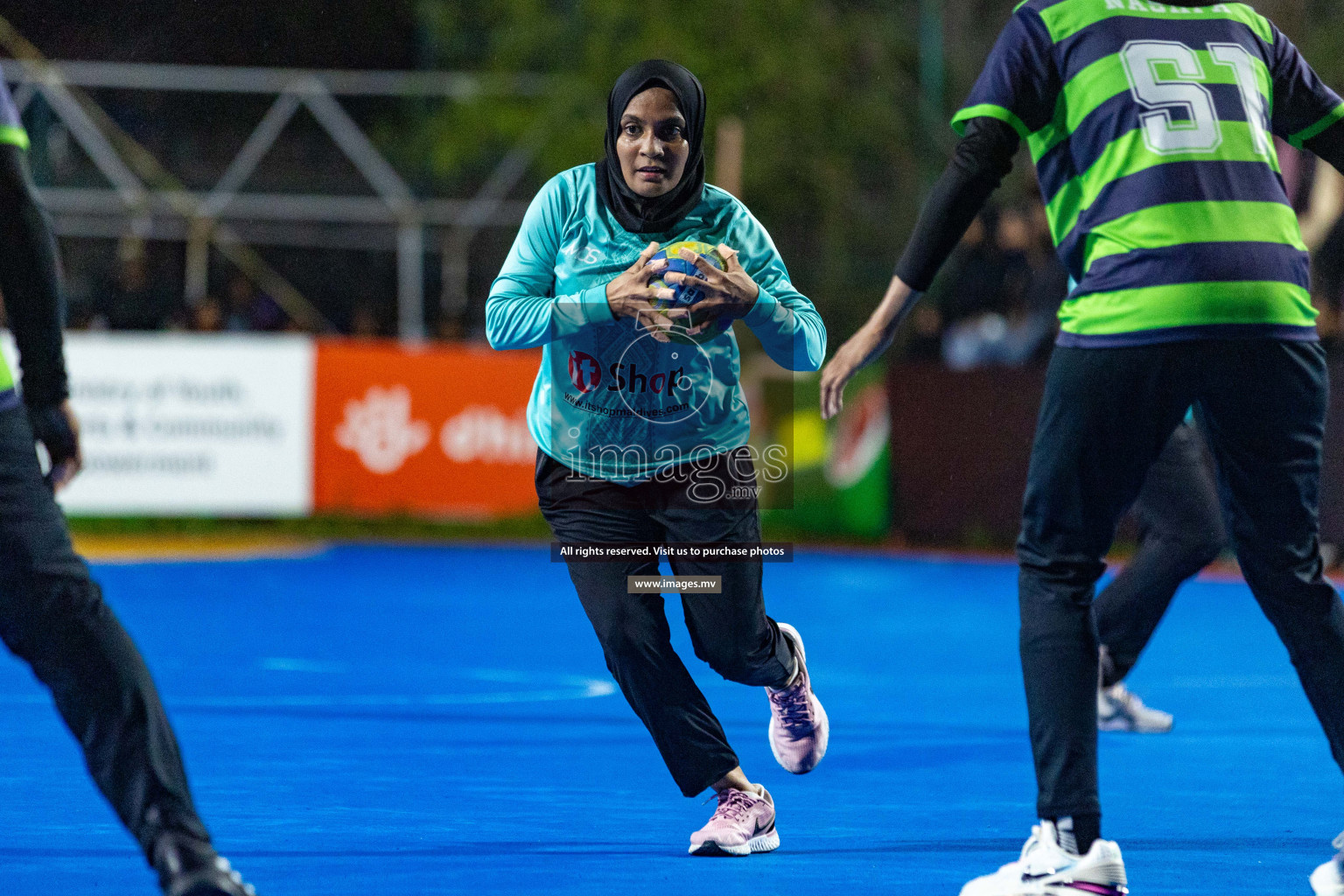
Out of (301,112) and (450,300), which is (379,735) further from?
(301,112)

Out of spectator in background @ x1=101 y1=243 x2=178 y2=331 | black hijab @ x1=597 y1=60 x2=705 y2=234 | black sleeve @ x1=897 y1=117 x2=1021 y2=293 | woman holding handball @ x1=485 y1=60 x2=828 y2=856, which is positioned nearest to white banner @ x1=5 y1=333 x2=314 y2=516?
spectator in background @ x1=101 y1=243 x2=178 y2=331

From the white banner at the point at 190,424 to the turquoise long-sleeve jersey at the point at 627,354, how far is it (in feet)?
35.8

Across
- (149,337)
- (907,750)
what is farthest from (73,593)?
(149,337)

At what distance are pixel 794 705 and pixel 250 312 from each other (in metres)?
14.0

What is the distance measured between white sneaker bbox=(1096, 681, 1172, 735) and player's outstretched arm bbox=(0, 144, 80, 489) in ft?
13.8

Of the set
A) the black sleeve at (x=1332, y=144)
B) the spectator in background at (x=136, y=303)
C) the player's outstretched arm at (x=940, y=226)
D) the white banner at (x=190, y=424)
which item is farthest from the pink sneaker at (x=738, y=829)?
the spectator in background at (x=136, y=303)

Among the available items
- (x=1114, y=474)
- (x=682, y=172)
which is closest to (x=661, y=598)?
(x=682, y=172)

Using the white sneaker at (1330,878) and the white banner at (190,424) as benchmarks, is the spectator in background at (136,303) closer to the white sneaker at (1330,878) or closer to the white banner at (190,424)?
the white banner at (190,424)

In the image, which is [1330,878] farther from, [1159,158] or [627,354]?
[627,354]

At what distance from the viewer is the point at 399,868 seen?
421cm

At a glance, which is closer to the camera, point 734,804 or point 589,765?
point 734,804

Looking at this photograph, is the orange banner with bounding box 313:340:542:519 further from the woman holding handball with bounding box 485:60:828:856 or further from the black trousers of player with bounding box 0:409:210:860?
the black trousers of player with bounding box 0:409:210:860

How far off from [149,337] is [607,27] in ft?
38.8

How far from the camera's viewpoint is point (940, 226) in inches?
156
